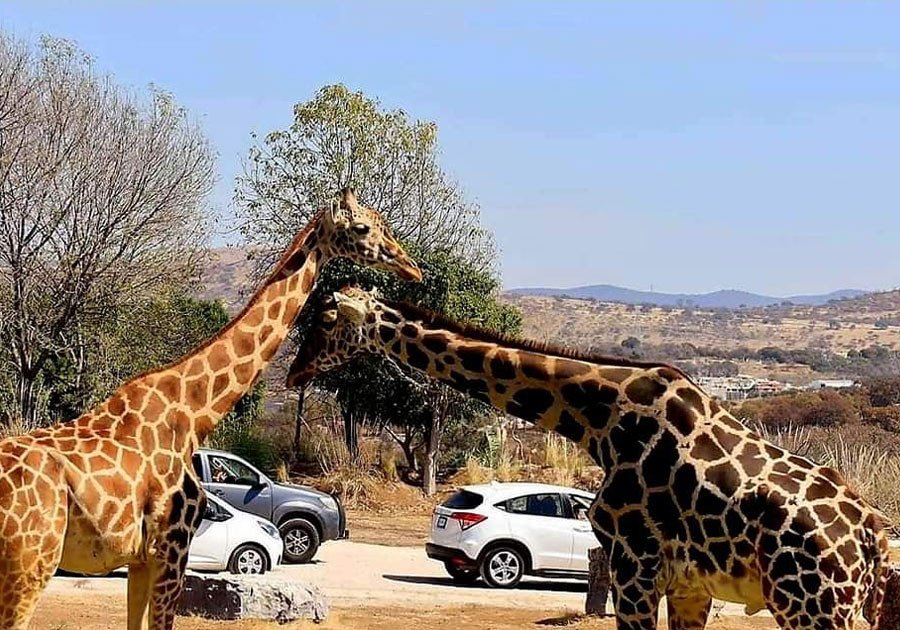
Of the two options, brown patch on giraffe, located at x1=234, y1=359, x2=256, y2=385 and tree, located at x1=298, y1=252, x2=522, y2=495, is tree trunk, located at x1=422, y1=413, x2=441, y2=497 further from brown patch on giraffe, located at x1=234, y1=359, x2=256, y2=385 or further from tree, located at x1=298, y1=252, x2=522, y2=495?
brown patch on giraffe, located at x1=234, y1=359, x2=256, y2=385

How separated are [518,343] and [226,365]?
7.94 feet

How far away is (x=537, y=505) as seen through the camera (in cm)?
Result: 2184

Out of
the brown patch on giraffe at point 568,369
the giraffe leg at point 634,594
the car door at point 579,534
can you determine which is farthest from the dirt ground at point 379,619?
the giraffe leg at point 634,594

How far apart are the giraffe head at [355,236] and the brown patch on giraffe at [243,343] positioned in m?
1.06

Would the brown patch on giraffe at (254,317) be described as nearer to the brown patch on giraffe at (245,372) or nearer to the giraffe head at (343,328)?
the brown patch on giraffe at (245,372)

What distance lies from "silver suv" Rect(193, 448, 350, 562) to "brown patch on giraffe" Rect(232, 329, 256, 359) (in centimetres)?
1210

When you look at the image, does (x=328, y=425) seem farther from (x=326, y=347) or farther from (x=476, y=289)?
(x=326, y=347)

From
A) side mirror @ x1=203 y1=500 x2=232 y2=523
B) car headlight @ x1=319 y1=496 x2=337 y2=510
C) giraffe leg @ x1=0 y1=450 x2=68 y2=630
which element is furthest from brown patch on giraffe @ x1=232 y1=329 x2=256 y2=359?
car headlight @ x1=319 y1=496 x2=337 y2=510

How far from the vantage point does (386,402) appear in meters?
34.1

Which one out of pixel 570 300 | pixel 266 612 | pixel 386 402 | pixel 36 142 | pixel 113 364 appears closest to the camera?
pixel 266 612

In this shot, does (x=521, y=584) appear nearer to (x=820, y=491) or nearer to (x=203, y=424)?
(x=203, y=424)

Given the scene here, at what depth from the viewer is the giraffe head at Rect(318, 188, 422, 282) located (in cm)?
1148

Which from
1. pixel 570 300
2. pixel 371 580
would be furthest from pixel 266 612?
pixel 570 300

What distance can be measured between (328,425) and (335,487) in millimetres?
4059
